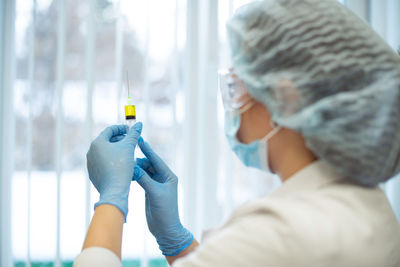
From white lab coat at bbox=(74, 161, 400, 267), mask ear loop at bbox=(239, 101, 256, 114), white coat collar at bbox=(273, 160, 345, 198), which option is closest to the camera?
white lab coat at bbox=(74, 161, 400, 267)

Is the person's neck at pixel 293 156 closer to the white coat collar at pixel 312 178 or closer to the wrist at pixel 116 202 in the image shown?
the white coat collar at pixel 312 178

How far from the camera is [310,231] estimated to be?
0.60 m

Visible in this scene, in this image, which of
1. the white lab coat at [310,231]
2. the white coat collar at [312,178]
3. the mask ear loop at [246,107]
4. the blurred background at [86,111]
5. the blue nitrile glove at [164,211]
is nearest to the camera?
the white lab coat at [310,231]

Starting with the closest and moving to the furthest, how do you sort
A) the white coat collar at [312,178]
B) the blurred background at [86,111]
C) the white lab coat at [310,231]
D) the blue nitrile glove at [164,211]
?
the white lab coat at [310,231]
the white coat collar at [312,178]
the blue nitrile glove at [164,211]
the blurred background at [86,111]

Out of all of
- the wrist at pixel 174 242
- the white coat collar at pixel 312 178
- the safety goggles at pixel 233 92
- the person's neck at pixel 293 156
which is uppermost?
the safety goggles at pixel 233 92

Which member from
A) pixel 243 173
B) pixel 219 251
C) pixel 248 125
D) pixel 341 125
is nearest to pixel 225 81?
pixel 248 125

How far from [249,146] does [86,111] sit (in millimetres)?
1013

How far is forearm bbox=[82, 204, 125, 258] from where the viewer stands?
0.77m

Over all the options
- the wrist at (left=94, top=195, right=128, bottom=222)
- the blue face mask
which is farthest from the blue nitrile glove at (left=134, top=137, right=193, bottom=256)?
the blue face mask

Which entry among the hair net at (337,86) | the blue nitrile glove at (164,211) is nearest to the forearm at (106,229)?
the blue nitrile glove at (164,211)

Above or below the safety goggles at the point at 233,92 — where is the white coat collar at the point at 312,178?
below

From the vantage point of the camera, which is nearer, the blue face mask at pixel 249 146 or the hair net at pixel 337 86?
the hair net at pixel 337 86

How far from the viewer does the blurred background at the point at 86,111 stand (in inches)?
61.4

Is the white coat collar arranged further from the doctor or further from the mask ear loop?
the mask ear loop
